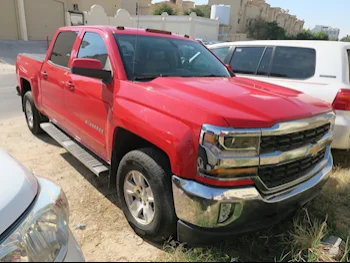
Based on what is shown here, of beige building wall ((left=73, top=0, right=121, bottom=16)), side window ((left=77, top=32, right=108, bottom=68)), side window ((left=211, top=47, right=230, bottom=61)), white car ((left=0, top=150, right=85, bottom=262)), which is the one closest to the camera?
white car ((left=0, top=150, right=85, bottom=262))

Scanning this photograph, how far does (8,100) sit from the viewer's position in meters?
8.57

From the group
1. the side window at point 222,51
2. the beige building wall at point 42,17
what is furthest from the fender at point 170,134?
the beige building wall at point 42,17

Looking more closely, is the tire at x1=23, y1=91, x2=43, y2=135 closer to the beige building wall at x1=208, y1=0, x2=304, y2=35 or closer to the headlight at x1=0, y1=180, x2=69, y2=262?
the headlight at x1=0, y1=180, x2=69, y2=262

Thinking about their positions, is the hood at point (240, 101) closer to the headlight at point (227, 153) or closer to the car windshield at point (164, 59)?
the headlight at point (227, 153)

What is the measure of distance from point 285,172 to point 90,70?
6.64 ft

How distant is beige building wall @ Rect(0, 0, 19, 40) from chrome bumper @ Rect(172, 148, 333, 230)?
27770 mm

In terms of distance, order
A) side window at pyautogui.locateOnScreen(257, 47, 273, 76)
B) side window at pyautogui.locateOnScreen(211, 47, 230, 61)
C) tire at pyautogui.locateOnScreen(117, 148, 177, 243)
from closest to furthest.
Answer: tire at pyautogui.locateOnScreen(117, 148, 177, 243), side window at pyautogui.locateOnScreen(257, 47, 273, 76), side window at pyautogui.locateOnScreen(211, 47, 230, 61)

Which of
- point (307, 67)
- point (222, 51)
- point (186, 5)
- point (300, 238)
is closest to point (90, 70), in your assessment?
point (300, 238)

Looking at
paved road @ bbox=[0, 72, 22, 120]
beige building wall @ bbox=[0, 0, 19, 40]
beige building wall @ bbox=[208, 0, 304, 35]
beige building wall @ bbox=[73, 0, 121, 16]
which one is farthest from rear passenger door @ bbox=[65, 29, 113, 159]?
beige building wall @ bbox=[208, 0, 304, 35]

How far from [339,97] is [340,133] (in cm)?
50

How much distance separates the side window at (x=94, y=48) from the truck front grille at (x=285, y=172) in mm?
2056

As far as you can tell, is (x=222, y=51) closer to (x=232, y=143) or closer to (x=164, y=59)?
(x=164, y=59)

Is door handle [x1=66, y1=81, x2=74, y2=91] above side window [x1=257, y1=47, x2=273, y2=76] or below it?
below

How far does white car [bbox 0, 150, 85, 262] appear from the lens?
3.70ft
